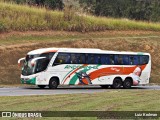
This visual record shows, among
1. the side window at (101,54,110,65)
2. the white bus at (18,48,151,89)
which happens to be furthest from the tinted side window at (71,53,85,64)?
the side window at (101,54,110,65)

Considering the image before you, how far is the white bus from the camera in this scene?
105ft

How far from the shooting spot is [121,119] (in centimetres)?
1285

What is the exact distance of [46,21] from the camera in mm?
49312

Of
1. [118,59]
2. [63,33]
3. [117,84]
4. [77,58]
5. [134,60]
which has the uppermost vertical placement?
[63,33]

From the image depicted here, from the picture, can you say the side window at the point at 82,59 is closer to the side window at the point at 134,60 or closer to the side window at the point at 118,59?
the side window at the point at 118,59

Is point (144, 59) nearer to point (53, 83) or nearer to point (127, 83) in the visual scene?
point (127, 83)

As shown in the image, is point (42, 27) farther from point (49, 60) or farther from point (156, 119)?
point (156, 119)

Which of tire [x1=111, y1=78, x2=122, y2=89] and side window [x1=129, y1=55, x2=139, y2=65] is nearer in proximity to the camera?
tire [x1=111, y1=78, x2=122, y2=89]

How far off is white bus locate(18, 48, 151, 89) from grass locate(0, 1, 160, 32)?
1093 cm

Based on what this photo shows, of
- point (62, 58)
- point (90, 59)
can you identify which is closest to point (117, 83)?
point (90, 59)

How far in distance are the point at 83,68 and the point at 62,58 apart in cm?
184

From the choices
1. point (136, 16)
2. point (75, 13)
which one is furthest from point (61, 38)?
point (136, 16)

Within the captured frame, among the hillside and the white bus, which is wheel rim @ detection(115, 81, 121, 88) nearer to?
the white bus

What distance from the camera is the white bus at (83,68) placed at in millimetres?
32094
